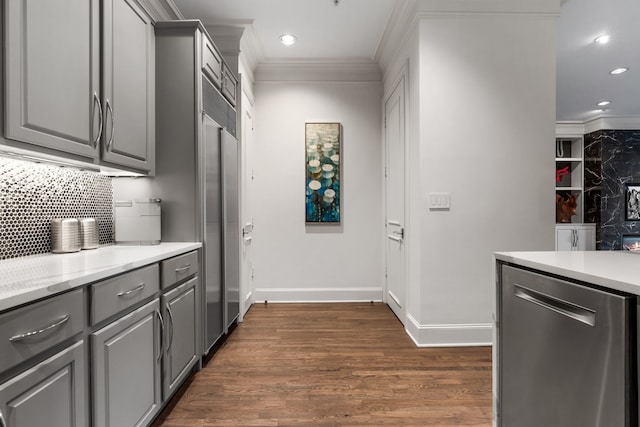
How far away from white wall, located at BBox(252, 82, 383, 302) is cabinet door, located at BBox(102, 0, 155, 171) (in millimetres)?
1905

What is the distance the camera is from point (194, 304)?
2.12 metres

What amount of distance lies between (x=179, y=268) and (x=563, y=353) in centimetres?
172

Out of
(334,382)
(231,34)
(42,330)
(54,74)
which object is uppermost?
(231,34)

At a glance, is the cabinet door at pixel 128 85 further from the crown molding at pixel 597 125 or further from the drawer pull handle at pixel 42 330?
the crown molding at pixel 597 125

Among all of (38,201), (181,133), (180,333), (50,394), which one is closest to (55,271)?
(50,394)

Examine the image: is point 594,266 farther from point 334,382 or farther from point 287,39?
Answer: point 287,39

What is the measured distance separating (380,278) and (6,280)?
348cm

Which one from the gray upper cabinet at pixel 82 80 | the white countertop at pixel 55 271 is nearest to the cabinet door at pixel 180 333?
the white countertop at pixel 55 271

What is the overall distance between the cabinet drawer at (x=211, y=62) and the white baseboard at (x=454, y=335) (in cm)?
238

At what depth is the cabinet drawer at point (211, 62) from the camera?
7.60ft

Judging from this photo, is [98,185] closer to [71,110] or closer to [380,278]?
[71,110]

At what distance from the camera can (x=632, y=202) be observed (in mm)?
6113

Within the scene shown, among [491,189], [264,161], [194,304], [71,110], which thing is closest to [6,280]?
[71,110]

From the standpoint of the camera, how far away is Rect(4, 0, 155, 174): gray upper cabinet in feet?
3.94
